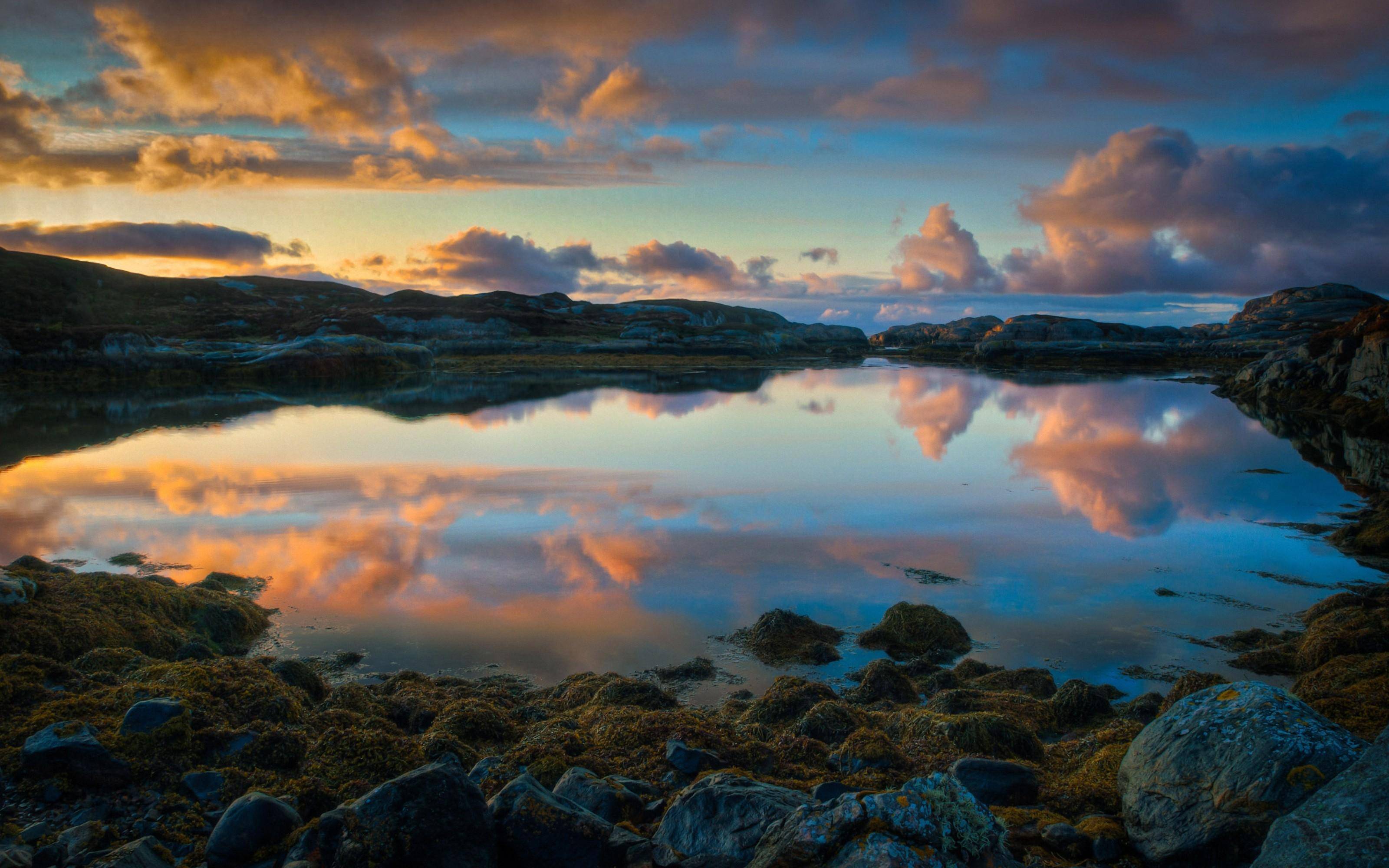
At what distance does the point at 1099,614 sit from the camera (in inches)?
426

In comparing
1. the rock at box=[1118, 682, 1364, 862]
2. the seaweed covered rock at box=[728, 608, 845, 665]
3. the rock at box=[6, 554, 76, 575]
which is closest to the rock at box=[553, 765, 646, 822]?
the rock at box=[1118, 682, 1364, 862]

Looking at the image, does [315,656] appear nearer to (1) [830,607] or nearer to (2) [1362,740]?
(1) [830,607]

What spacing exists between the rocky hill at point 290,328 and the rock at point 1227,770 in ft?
195

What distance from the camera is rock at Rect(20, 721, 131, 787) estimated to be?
4.90 m

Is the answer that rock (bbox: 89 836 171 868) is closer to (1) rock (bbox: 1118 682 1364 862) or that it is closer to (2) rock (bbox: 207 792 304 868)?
(2) rock (bbox: 207 792 304 868)

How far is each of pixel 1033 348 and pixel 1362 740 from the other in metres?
118

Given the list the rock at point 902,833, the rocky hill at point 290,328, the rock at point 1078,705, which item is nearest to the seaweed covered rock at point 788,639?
the rock at point 1078,705

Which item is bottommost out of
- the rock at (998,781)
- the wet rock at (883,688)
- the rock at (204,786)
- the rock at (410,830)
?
the wet rock at (883,688)

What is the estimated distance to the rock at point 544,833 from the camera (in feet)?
14.5

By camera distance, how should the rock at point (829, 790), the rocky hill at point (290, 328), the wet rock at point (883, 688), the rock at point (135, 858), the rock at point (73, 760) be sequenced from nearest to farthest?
the rock at point (135, 858)
the rock at point (73, 760)
the rock at point (829, 790)
the wet rock at point (883, 688)
the rocky hill at point (290, 328)

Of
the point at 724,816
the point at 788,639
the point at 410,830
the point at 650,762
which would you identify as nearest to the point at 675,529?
the point at 788,639

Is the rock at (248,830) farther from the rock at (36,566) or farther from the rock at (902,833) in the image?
the rock at (36,566)

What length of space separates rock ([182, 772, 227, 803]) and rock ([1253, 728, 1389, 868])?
19.9 feet

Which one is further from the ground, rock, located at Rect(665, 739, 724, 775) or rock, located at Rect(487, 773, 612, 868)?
rock, located at Rect(487, 773, 612, 868)
